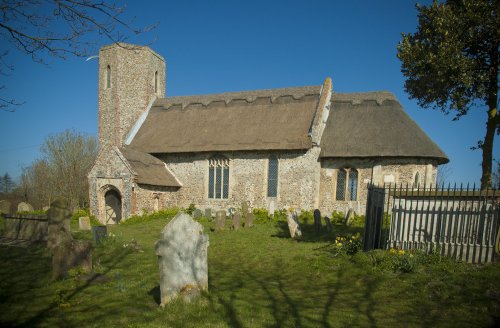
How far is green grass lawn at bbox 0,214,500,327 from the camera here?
5.61 metres

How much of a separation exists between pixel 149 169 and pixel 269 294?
607 inches

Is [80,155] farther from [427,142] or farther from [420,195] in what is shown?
[420,195]

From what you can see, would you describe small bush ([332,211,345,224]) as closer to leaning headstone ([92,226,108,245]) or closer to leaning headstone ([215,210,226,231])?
leaning headstone ([215,210,226,231])

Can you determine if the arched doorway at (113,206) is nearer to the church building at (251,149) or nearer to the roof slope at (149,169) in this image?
the church building at (251,149)

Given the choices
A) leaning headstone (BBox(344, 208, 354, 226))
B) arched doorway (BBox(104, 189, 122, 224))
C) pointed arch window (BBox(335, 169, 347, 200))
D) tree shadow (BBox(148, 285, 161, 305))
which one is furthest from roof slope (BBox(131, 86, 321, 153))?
tree shadow (BBox(148, 285, 161, 305))

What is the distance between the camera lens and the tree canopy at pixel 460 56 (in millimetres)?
13664

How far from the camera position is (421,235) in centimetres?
902

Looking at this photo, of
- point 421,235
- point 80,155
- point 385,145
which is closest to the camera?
point 421,235

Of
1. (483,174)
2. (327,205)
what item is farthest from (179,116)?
(483,174)

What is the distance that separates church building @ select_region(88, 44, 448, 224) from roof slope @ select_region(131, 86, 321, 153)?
72 mm

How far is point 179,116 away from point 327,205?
472 inches

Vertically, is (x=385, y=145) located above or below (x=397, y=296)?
above

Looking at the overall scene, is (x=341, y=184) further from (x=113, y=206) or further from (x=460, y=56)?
(x=113, y=206)

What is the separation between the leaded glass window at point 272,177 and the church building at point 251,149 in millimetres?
60
